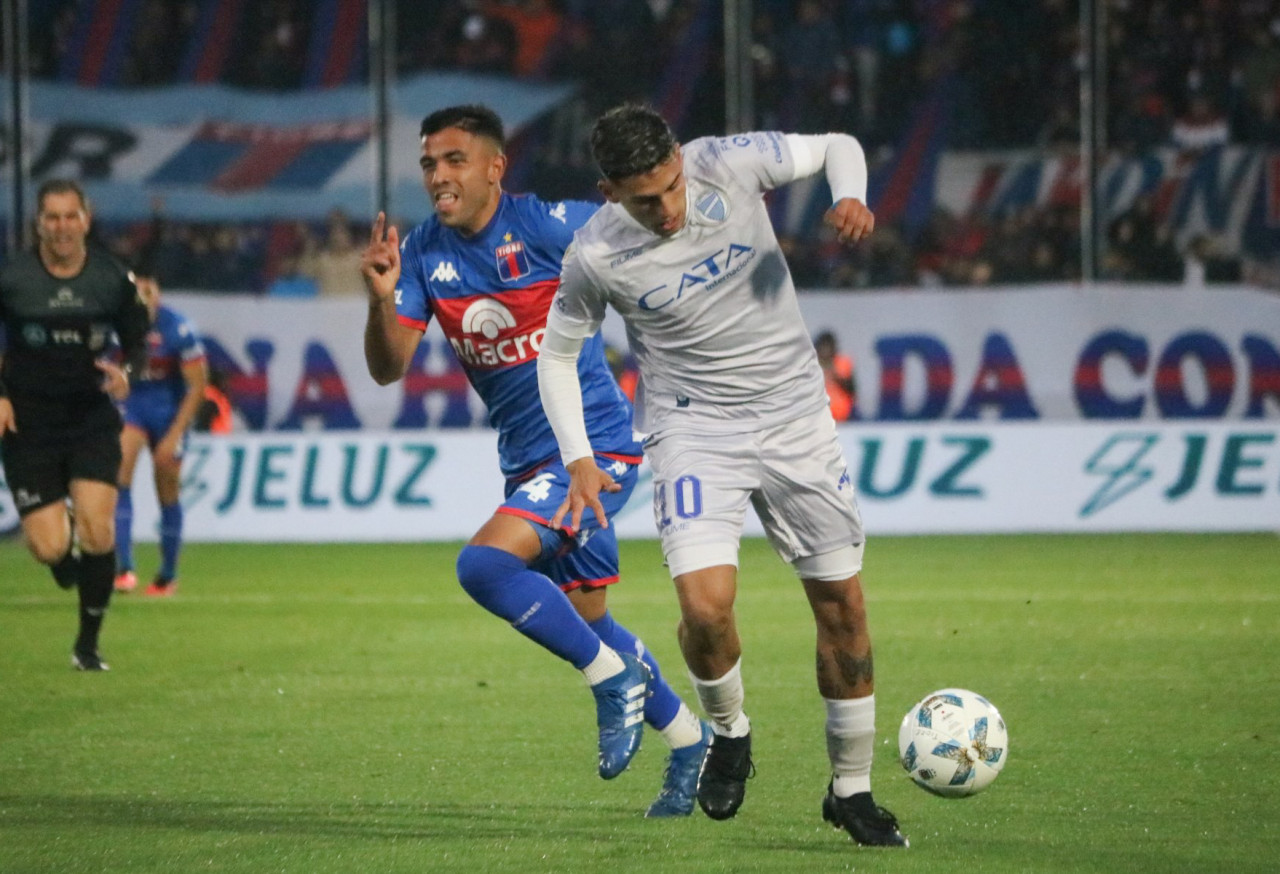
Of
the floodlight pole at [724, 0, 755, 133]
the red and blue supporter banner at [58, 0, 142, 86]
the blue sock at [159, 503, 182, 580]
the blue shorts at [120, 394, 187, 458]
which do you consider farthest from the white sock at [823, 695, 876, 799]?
the red and blue supporter banner at [58, 0, 142, 86]

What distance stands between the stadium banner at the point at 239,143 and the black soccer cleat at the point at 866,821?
44.9 feet

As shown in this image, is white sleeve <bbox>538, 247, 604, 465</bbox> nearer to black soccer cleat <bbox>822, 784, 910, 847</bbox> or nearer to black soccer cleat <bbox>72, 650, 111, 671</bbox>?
black soccer cleat <bbox>822, 784, 910, 847</bbox>

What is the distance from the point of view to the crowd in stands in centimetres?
1823

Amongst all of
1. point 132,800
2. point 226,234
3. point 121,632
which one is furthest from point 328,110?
point 132,800

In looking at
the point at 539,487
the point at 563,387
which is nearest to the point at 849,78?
the point at 539,487

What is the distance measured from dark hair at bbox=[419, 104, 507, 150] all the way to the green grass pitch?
2.06 meters

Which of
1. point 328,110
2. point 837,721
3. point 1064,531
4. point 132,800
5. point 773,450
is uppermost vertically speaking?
point 328,110

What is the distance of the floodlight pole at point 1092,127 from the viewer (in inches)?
637

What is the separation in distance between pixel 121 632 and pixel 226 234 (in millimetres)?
8885

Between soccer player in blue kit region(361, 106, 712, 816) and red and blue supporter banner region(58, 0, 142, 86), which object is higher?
red and blue supporter banner region(58, 0, 142, 86)

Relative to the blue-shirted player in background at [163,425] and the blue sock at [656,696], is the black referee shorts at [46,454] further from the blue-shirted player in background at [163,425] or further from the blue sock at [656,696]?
the blue sock at [656,696]

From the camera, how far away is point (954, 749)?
18.0ft

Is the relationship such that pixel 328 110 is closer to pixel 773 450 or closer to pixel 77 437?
pixel 77 437

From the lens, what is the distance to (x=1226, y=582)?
11875mm
